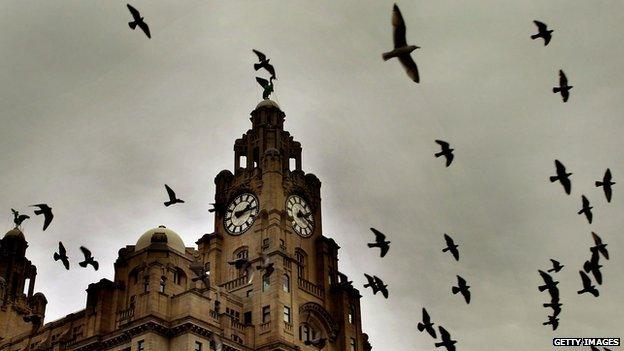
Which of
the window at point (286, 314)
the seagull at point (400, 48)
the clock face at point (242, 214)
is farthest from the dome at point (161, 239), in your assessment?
the seagull at point (400, 48)

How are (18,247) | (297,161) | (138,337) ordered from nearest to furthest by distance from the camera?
(138,337) → (297,161) → (18,247)

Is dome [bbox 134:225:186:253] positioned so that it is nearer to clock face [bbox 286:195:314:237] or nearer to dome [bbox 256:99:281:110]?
clock face [bbox 286:195:314:237]

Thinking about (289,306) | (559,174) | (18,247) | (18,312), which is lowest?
(559,174)

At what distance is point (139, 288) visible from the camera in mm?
93125

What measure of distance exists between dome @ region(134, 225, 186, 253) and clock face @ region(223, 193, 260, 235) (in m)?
10.4

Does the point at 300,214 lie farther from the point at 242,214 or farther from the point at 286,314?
the point at 286,314

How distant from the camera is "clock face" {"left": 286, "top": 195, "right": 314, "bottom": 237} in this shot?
360 feet

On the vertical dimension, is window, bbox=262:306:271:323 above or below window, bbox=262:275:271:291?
below

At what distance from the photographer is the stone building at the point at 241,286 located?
88.8 metres

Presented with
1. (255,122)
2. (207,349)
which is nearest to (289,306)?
(207,349)

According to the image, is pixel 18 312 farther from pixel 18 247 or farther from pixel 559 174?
pixel 559 174

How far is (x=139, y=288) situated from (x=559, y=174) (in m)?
57.7

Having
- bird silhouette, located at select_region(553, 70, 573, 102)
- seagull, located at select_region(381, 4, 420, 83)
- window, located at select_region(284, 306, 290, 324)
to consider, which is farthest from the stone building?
seagull, located at select_region(381, 4, 420, 83)

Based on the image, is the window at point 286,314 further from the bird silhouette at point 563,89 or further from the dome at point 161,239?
the bird silhouette at point 563,89
